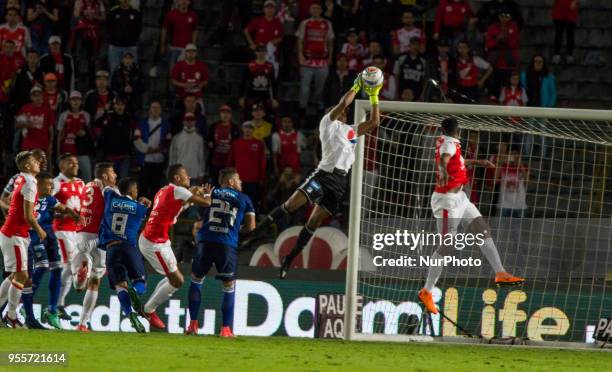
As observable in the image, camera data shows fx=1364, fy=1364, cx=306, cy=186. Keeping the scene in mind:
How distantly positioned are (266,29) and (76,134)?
12.6ft

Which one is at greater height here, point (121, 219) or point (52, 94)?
point (52, 94)

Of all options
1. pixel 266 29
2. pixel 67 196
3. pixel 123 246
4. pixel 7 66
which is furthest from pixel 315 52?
pixel 123 246

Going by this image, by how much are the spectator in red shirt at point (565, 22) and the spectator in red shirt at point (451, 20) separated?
1597mm

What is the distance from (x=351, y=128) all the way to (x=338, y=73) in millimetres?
7498

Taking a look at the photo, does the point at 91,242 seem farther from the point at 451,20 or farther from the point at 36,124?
the point at 451,20

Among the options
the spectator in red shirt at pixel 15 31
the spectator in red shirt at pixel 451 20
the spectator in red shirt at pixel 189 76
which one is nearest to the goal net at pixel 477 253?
the spectator in red shirt at pixel 451 20

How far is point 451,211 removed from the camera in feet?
49.5

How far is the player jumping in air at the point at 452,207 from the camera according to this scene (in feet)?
49.0

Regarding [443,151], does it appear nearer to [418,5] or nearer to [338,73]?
[338,73]

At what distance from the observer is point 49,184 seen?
54.3 feet

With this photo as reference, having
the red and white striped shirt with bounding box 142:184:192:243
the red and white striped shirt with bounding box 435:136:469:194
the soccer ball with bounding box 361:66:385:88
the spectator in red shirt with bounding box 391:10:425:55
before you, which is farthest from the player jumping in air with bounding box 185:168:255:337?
the spectator in red shirt with bounding box 391:10:425:55

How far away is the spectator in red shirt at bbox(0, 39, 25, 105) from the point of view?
2241 cm

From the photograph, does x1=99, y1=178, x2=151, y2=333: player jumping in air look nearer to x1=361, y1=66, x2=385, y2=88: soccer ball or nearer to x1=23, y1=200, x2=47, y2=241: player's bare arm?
x1=23, y1=200, x2=47, y2=241: player's bare arm

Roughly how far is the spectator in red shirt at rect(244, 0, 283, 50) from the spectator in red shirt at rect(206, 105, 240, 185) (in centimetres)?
188
